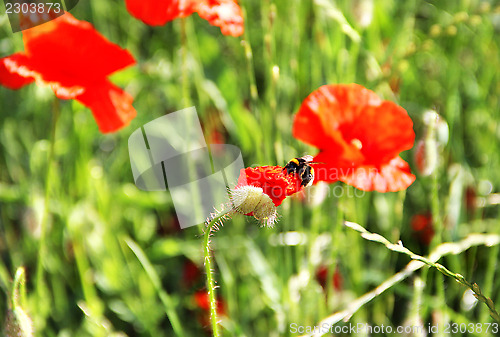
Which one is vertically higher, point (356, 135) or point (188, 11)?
point (188, 11)

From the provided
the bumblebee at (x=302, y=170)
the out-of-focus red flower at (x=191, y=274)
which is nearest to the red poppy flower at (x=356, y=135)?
the bumblebee at (x=302, y=170)

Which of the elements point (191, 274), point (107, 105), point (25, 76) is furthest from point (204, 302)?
point (25, 76)

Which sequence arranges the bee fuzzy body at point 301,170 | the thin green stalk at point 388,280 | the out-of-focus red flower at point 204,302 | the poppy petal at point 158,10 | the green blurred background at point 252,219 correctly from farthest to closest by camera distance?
the out-of-focus red flower at point 204,302, the green blurred background at point 252,219, the poppy petal at point 158,10, the bee fuzzy body at point 301,170, the thin green stalk at point 388,280

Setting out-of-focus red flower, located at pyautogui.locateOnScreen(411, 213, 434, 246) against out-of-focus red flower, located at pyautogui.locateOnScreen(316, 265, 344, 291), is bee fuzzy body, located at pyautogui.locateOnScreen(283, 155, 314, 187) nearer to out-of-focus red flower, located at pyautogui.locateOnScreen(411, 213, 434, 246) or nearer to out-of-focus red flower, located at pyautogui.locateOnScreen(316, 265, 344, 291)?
out-of-focus red flower, located at pyautogui.locateOnScreen(316, 265, 344, 291)

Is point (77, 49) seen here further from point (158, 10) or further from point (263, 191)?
point (263, 191)

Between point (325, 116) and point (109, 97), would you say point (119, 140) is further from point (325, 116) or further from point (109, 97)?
point (325, 116)

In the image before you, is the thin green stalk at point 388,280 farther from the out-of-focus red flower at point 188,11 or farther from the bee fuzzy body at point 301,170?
the out-of-focus red flower at point 188,11
